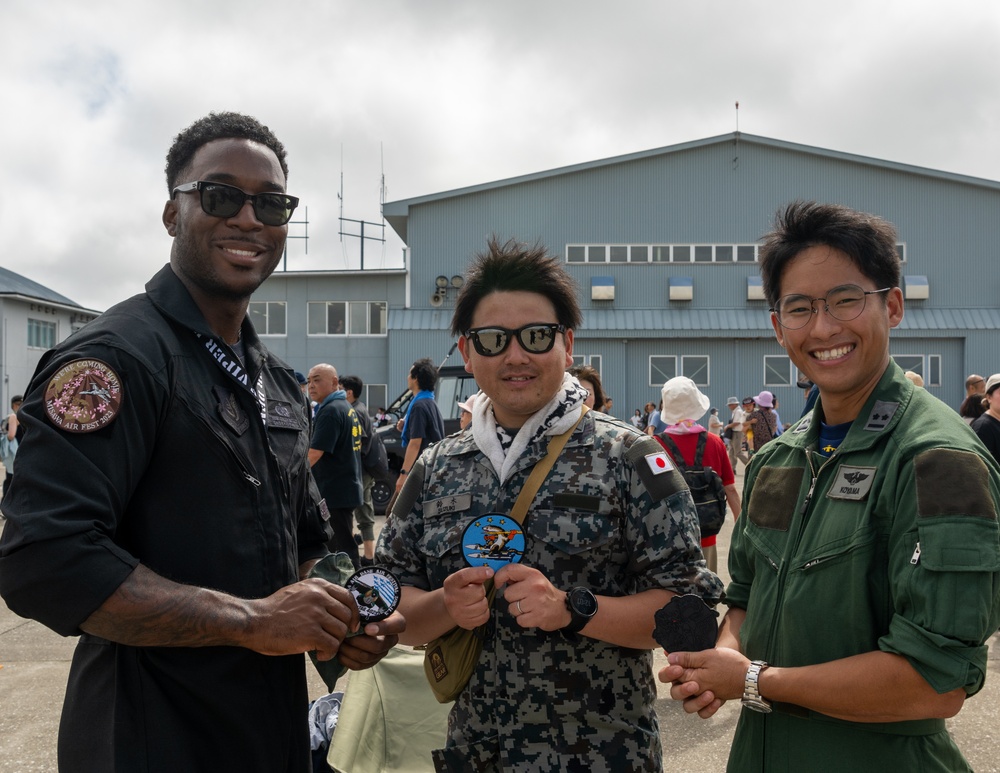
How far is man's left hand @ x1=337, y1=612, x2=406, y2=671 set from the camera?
6.64 feet

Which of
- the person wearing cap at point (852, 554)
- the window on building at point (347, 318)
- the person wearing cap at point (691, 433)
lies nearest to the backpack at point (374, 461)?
the person wearing cap at point (691, 433)

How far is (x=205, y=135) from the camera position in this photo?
2.15 meters

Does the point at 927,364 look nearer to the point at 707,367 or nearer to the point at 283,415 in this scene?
the point at 707,367

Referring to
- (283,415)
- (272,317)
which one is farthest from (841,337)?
(272,317)

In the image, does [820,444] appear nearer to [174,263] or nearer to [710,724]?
[174,263]

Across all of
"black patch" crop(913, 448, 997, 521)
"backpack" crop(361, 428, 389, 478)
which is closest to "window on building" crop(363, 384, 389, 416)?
"backpack" crop(361, 428, 389, 478)

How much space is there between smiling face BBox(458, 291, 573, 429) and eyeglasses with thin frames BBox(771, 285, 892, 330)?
29.1 inches

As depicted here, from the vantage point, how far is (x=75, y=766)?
1.79 meters

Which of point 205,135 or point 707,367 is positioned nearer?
point 205,135

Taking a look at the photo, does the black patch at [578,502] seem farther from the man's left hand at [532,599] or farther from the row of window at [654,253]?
the row of window at [654,253]

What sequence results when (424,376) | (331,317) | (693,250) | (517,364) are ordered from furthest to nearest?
(331,317), (693,250), (424,376), (517,364)

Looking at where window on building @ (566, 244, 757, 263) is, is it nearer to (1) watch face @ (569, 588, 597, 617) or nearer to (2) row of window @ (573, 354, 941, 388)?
(2) row of window @ (573, 354, 941, 388)

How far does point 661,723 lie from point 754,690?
3.21m

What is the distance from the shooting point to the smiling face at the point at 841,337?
1.92m
